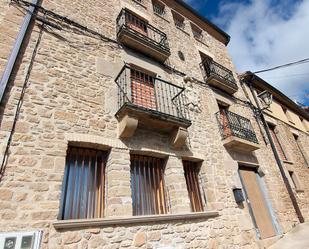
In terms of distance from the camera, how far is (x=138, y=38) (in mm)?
6434

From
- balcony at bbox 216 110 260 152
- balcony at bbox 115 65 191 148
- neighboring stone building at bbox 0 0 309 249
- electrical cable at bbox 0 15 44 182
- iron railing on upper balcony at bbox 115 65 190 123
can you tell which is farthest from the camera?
balcony at bbox 216 110 260 152

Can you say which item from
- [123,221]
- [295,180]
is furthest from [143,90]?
[295,180]

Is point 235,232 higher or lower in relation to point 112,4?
lower

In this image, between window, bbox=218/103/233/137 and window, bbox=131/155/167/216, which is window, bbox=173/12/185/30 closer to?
window, bbox=218/103/233/137

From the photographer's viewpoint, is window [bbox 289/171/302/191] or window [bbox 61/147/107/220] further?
window [bbox 289/171/302/191]

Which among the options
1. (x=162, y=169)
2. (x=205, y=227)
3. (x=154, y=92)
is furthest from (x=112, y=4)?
(x=205, y=227)

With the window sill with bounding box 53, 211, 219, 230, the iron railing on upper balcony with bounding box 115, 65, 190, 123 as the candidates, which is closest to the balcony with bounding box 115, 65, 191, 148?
the iron railing on upper balcony with bounding box 115, 65, 190, 123

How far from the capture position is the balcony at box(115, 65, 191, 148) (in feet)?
15.2

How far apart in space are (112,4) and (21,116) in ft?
18.9

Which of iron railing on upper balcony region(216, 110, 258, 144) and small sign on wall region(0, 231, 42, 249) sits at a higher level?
iron railing on upper balcony region(216, 110, 258, 144)

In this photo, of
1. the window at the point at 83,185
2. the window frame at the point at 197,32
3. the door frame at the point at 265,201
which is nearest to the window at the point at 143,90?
the window at the point at 83,185

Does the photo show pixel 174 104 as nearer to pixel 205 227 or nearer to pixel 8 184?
pixel 205 227

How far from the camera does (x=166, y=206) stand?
15.5ft

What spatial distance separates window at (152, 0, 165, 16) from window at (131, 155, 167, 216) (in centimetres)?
757
